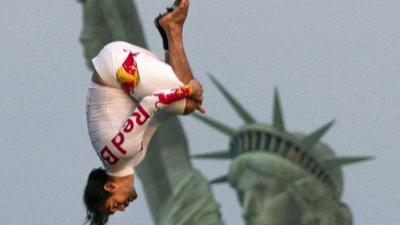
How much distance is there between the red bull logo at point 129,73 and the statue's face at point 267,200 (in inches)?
677

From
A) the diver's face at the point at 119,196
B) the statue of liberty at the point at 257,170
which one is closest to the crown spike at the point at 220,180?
the statue of liberty at the point at 257,170

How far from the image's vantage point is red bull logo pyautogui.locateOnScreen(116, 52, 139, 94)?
32.5 ft

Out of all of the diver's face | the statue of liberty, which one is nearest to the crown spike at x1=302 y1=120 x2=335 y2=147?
the statue of liberty

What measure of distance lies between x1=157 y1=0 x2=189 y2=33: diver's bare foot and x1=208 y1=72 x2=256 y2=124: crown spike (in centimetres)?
1669

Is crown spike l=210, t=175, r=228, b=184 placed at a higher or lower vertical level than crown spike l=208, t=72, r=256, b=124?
lower

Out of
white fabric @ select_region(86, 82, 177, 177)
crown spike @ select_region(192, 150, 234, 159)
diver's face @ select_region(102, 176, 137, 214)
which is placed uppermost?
white fabric @ select_region(86, 82, 177, 177)

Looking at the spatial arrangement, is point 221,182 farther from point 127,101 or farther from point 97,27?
point 127,101

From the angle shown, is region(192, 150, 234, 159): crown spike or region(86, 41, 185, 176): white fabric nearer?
region(86, 41, 185, 176): white fabric

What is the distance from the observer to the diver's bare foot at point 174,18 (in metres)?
10.0

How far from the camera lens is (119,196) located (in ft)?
33.6

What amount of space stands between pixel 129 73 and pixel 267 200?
1753 centimetres

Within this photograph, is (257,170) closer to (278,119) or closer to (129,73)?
(278,119)

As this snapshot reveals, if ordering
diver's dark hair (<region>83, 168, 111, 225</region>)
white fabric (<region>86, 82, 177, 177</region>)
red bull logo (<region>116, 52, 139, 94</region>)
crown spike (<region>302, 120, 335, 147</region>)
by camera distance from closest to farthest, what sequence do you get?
1. red bull logo (<region>116, 52, 139, 94</region>)
2. white fabric (<region>86, 82, 177, 177</region>)
3. diver's dark hair (<region>83, 168, 111, 225</region>)
4. crown spike (<region>302, 120, 335, 147</region>)

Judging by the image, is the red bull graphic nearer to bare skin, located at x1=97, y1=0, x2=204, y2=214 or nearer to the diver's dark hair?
bare skin, located at x1=97, y1=0, x2=204, y2=214
